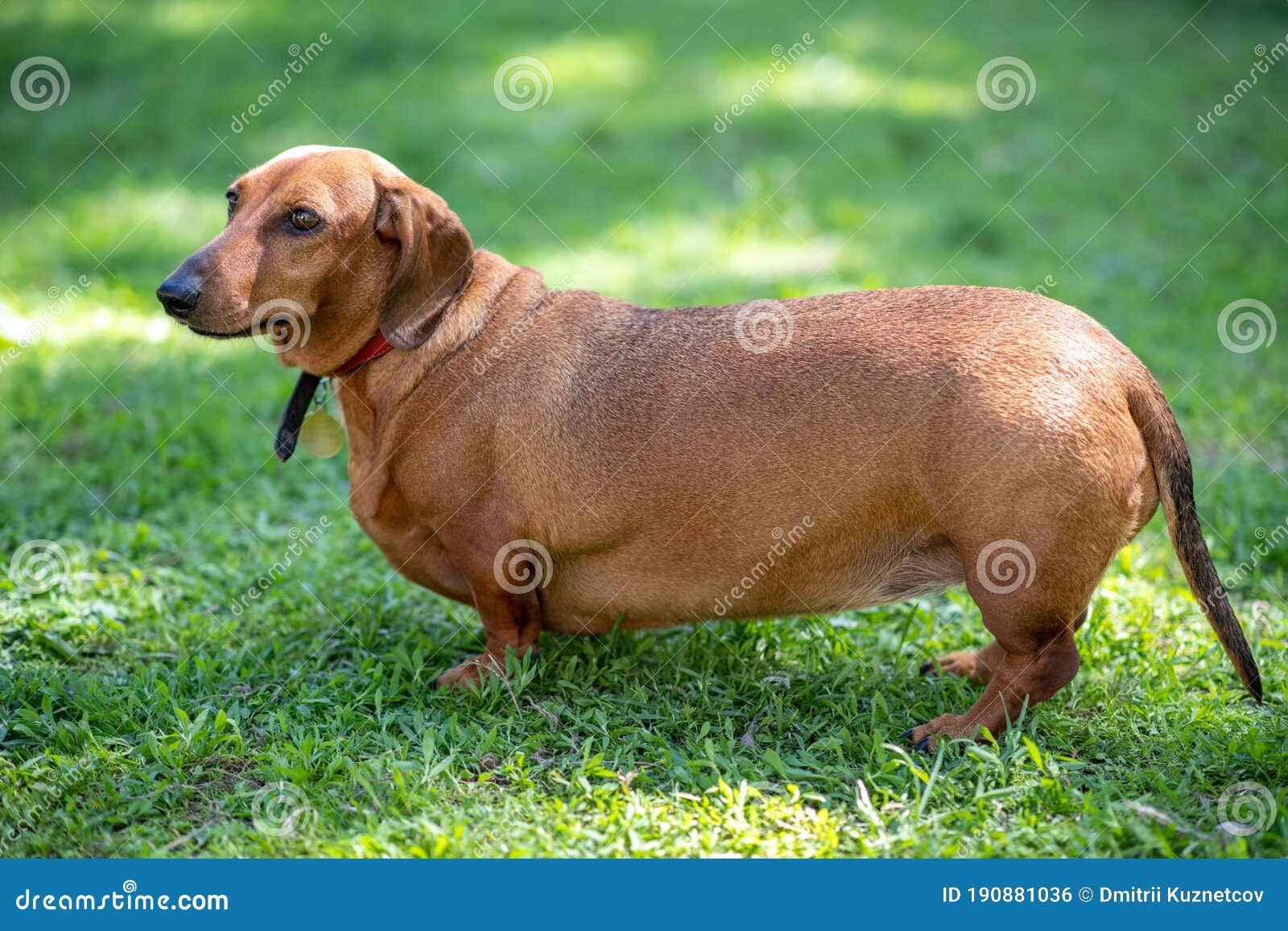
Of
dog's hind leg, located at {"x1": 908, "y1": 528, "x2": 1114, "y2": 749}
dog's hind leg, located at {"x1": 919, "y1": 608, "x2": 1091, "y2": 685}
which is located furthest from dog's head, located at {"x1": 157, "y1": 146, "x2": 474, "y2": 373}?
dog's hind leg, located at {"x1": 919, "y1": 608, "x2": 1091, "y2": 685}

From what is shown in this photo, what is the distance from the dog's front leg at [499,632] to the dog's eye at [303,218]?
136 centimetres

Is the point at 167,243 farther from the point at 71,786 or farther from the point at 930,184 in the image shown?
the point at 930,184

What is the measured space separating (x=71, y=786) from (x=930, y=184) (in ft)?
26.1

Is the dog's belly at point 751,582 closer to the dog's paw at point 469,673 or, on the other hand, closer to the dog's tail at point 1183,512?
the dog's paw at point 469,673

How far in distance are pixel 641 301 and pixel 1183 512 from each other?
4.20 meters

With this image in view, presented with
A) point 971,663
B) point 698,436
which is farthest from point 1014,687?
point 698,436

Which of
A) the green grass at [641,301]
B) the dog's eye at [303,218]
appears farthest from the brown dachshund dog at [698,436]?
the green grass at [641,301]

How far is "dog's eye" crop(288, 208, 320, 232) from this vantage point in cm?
356

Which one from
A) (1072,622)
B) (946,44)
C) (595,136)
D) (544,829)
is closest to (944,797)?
(1072,622)

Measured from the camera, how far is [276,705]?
3.96 m

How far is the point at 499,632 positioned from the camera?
13.0 ft

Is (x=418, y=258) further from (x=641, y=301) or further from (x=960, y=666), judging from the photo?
(x=641, y=301)

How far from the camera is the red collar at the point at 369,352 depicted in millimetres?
3854

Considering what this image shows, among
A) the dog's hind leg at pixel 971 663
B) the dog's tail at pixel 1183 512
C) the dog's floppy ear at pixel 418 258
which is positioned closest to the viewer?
the dog's tail at pixel 1183 512
